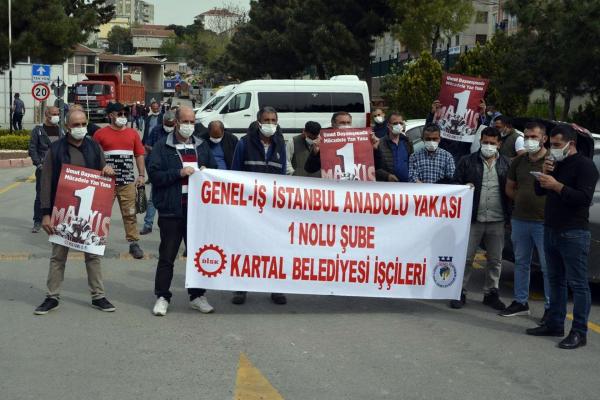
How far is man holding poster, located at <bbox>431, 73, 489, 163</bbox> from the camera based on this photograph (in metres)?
14.4

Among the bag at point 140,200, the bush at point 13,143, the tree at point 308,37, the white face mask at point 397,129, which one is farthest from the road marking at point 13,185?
the tree at point 308,37

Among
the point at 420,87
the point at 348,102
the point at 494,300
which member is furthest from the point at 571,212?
the point at 420,87

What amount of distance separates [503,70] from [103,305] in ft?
71.2

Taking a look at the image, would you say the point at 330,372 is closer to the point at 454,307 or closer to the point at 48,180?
the point at 454,307

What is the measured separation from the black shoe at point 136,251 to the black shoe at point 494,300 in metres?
4.45

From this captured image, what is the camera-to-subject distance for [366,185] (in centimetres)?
884

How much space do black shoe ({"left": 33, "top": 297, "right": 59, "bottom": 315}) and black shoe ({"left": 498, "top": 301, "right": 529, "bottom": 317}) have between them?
13.3ft

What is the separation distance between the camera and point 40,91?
3108 cm

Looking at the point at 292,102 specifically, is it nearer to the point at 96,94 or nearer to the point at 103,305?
the point at 103,305

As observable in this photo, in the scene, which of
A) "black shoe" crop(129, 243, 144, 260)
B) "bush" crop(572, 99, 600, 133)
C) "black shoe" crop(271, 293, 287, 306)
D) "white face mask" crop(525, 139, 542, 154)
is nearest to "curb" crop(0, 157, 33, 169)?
"bush" crop(572, 99, 600, 133)

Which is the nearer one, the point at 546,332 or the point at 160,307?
the point at 546,332

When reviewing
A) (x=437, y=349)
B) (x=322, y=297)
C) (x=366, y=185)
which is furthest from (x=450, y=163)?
(x=437, y=349)

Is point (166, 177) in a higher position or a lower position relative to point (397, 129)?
lower

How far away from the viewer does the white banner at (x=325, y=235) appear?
28.2ft
